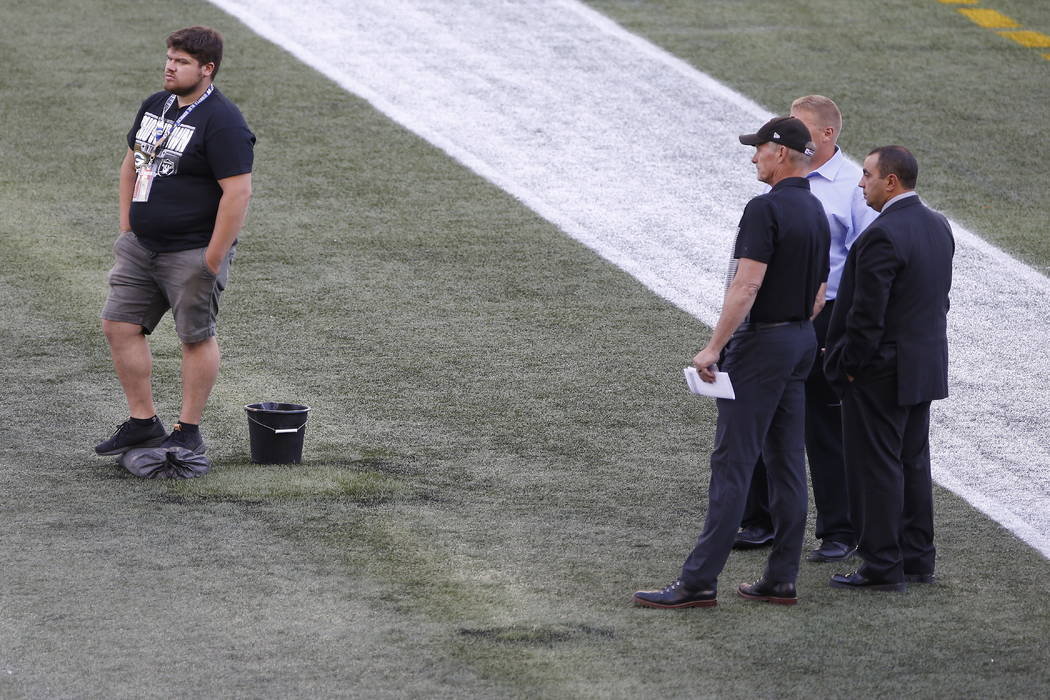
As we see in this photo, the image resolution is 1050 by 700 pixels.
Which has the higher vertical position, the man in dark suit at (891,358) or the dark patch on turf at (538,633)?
the man in dark suit at (891,358)

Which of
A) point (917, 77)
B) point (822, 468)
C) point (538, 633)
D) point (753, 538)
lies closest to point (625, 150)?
point (917, 77)

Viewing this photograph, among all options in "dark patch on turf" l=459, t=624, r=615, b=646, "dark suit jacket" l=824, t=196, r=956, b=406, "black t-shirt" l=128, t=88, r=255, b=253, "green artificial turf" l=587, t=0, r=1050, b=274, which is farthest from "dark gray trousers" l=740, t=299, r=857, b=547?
"green artificial turf" l=587, t=0, r=1050, b=274

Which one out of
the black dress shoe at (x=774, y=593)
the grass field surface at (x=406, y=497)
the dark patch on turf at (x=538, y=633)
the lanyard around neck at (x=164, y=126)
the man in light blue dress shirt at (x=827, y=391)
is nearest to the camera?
the grass field surface at (x=406, y=497)

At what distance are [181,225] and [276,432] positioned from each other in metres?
0.99

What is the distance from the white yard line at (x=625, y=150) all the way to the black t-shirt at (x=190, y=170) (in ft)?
11.6

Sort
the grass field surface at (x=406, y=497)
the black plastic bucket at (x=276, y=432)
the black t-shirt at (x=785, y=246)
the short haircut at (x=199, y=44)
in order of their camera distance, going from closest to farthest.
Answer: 1. the grass field surface at (x=406, y=497)
2. the black t-shirt at (x=785, y=246)
3. the short haircut at (x=199, y=44)
4. the black plastic bucket at (x=276, y=432)

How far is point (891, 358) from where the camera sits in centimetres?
613

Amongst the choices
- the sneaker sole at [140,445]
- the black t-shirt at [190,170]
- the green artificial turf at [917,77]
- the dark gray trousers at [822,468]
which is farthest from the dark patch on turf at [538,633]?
the green artificial turf at [917,77]

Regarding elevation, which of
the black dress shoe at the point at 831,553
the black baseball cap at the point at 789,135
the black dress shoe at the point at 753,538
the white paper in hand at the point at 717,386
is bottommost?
the black dress shoe at the point at 753,538

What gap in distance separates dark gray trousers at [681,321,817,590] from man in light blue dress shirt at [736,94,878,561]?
0.72 meters

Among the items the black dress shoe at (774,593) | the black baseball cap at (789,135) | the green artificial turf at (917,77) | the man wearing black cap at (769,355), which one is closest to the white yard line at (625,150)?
the green artificial turf at (917,77)

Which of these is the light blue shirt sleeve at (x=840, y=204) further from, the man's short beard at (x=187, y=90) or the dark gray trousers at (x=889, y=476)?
the man's short beard at (x=187, y=90)

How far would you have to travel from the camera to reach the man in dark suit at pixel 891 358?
19.9ft

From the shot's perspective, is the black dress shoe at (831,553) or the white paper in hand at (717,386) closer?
the white paper in hand at (717,386)
